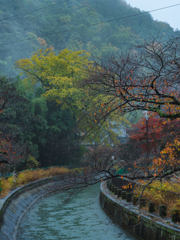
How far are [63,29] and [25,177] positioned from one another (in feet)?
220

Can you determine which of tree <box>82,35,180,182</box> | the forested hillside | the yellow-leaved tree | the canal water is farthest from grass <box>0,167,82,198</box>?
the yellow-leaved tree

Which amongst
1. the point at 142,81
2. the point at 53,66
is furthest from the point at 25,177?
the point at 53,66

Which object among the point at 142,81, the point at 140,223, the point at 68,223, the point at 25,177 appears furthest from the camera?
the point at 25,177

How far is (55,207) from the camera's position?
17766 millimetres

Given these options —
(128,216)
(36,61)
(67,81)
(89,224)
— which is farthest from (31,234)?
(36,61)

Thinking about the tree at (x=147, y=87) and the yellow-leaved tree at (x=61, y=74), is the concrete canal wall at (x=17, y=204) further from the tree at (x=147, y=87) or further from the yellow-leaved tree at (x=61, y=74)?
the yellow-leaved tree at (x=61, y=74)

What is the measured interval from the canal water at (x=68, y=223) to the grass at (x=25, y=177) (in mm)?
1826

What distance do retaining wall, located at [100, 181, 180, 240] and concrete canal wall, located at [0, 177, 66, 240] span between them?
3006mm

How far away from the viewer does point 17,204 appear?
15086 millimetres

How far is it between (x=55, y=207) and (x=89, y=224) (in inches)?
181

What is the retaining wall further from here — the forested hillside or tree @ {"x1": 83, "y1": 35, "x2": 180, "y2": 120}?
the forested hillside

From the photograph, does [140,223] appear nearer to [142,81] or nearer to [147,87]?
[142,81]

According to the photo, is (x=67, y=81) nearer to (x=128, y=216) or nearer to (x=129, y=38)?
(x=128, y=216)

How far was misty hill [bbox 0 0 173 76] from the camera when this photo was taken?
68.9 m
